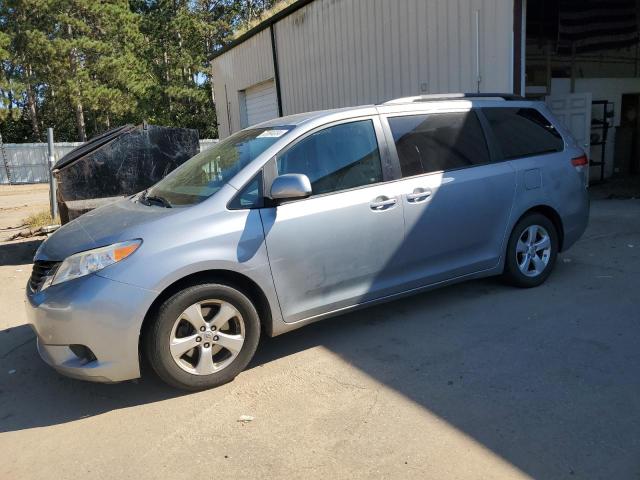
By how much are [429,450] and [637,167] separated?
13.5 meters

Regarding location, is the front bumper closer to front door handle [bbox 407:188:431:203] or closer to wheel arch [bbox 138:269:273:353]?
wheel arch [bbox 138:269:273:353]

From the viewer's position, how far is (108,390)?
3.71m

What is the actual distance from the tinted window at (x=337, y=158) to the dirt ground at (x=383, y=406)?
4.10 feet

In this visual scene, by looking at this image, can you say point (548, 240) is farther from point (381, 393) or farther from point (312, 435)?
point (312, 435)

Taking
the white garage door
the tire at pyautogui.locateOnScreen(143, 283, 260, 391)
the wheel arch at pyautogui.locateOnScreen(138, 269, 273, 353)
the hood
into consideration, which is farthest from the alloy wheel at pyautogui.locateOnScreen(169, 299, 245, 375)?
the white garage door

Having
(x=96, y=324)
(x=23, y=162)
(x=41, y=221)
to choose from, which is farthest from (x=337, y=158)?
(x=23, y=162)

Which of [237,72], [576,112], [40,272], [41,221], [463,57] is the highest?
[237,72]

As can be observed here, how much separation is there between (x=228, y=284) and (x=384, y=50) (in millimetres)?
7778

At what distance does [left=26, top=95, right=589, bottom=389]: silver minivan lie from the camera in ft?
10.9

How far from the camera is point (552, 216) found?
5191mm

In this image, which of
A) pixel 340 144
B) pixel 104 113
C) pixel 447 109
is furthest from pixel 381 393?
pixel 104 113

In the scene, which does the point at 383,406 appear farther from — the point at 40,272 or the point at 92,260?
the point at 40,272

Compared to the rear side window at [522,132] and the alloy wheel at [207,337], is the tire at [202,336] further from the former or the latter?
the rear side window at [522,132]

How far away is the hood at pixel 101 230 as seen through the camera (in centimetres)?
343
